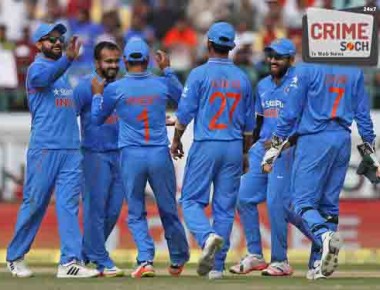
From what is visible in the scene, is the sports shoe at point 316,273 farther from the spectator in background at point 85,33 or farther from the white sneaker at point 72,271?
the spectator in background at point 85,33

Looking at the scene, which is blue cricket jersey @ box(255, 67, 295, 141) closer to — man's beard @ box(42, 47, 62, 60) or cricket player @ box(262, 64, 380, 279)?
cricket player @ box(262, 64, 380, 279)

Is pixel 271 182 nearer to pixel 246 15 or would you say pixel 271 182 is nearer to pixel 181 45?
pixel 181 45

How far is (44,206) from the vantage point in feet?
49.1

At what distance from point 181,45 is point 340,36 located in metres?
9.20

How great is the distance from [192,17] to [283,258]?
889cm

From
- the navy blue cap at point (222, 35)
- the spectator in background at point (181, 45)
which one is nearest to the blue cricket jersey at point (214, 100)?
the navy blue cap at point (222, 35)

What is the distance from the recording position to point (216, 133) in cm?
1459

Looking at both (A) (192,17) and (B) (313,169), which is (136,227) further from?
(A) (192,17)

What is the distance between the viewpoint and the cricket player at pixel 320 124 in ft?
47.1

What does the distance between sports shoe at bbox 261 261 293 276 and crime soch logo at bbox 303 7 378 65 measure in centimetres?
242

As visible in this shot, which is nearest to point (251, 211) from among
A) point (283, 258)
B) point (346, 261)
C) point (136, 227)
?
point (283, 258)

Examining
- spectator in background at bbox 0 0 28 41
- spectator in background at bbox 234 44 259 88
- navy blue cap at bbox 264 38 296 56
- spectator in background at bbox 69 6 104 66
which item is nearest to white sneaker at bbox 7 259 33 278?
navy blue cap at bbox 264 38 296 56

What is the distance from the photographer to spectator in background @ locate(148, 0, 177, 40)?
23797 mm

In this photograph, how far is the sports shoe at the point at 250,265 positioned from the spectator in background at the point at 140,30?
288 inches
